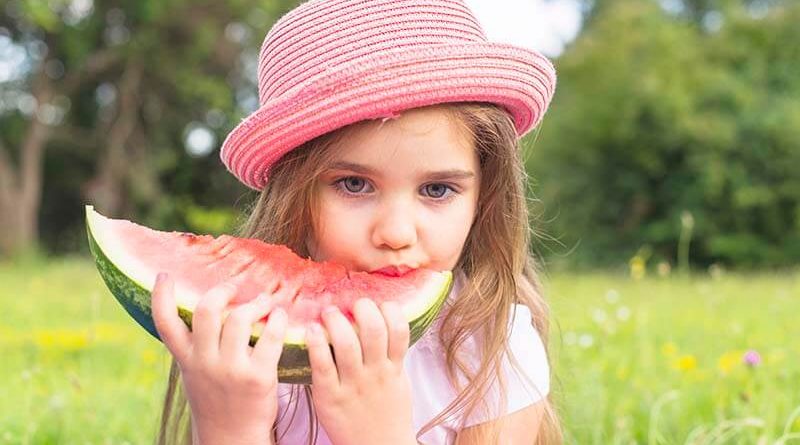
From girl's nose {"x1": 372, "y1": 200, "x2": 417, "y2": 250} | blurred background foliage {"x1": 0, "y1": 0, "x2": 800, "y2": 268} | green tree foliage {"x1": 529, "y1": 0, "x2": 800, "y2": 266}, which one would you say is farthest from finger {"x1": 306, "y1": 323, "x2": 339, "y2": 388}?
green tree foliage {"x1": 529, "y1": 0, "x2": 800, "y2": 266}

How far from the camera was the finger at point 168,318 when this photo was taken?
1424 mm

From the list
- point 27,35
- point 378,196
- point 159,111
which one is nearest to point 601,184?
point 159,111

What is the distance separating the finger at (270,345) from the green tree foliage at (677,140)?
1389 centimetres

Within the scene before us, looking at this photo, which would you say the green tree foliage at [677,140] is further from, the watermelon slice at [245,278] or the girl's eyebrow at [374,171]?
the watermelon slice at [245,278]

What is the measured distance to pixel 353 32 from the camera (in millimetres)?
1787

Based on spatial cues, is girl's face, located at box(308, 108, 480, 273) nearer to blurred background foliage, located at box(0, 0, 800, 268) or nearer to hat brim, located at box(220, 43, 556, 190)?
hat brim, located at box(220, 43, 556, 190)

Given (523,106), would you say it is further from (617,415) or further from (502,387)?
(617,415)

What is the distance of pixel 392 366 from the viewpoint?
4.88ft

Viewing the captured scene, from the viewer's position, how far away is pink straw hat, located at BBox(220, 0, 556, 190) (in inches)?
66.1

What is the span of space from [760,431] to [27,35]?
1582 centimetres

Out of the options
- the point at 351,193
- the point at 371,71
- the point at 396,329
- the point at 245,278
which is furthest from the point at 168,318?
the point at 371,71

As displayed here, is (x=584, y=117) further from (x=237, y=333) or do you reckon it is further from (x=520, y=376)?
(x=237, y=333)

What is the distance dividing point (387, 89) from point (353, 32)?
187 millimetres

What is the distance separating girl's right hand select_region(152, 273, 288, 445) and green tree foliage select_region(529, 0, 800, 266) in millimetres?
13849
